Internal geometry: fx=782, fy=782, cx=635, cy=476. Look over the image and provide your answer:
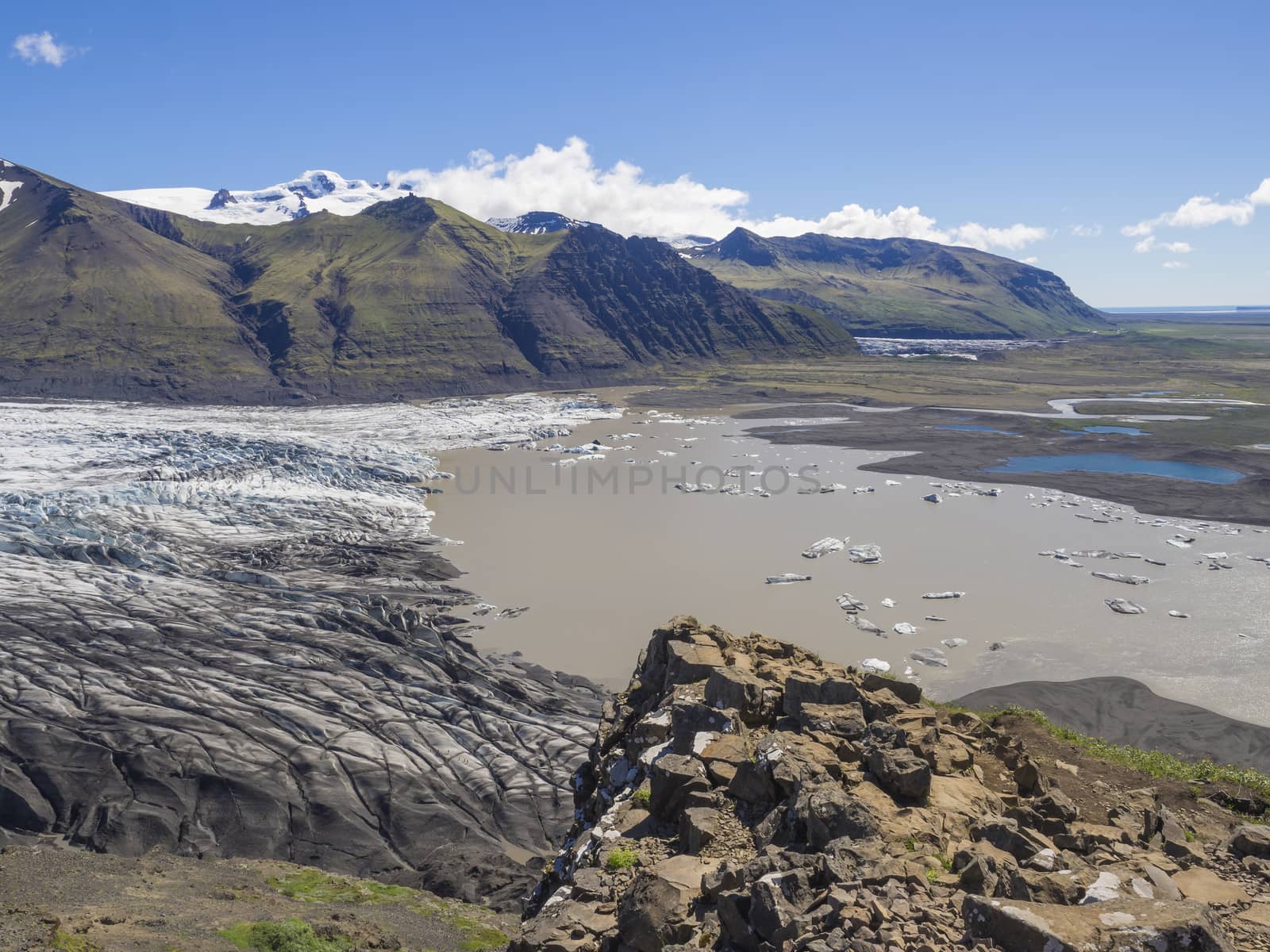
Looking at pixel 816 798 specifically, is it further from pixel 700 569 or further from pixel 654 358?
pixel 654 358

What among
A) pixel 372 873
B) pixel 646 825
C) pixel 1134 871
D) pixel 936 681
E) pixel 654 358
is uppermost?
pixel 654 358

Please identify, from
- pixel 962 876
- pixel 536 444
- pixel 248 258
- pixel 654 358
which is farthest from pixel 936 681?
pixel 248 258

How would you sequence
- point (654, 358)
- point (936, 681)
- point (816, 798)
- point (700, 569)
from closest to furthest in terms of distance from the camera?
point (816, 798) < point (936, 681) < point (700, 569) < point (654, 358)

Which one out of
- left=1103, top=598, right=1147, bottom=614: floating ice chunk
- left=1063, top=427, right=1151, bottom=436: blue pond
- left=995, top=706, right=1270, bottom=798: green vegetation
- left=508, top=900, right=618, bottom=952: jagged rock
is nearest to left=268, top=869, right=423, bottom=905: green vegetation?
left=508, top=900, right=618, bottom=952: jagged rock

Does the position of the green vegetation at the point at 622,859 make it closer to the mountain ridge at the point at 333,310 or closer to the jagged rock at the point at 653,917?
the jagged rock at the point at 653,917

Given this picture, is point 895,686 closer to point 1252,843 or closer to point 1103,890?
point 1252,843

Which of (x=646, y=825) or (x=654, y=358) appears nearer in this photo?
(x=646, y=825)

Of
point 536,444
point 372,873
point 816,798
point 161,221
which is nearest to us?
point 816,798

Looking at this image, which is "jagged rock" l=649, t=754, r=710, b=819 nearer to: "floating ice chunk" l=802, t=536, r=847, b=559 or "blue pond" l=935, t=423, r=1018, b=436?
"floating ice chunk" l=802, t=536, r=847, b=559
